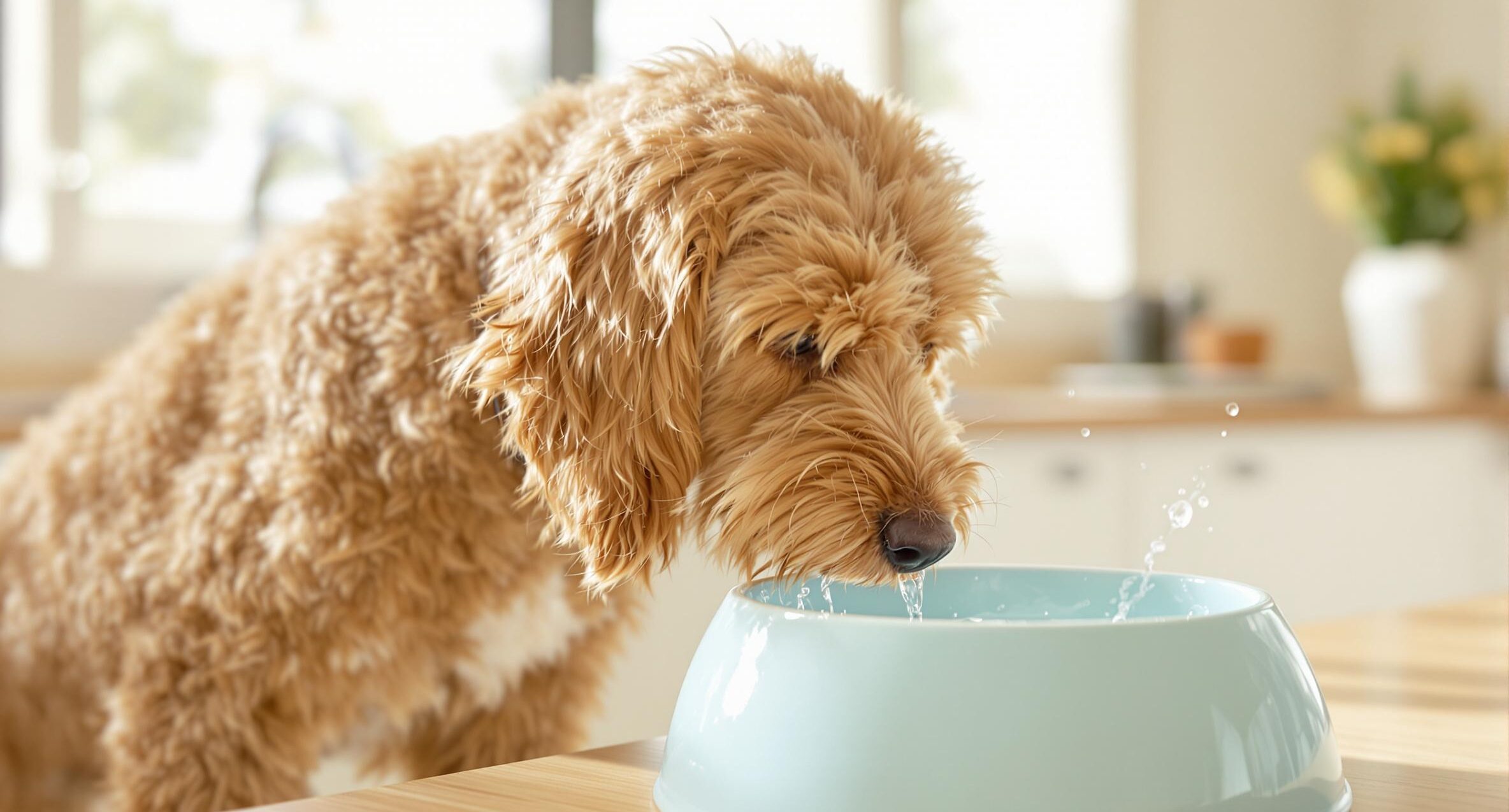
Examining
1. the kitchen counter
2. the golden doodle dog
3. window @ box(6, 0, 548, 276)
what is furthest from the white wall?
the golden doodle dog

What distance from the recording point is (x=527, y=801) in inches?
22.3

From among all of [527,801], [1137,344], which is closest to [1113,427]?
[1137,344]

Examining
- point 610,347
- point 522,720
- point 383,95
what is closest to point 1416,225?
point 383,95

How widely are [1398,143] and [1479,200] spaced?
0.26 meters

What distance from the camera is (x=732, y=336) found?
903 mm

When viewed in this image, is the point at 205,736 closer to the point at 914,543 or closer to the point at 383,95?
the point at 914,543

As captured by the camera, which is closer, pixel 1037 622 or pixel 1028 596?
pixel 1037 622

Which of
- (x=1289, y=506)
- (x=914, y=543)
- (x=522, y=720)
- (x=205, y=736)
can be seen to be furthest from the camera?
(x=1289, y=506)

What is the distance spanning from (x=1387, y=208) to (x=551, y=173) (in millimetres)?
3272

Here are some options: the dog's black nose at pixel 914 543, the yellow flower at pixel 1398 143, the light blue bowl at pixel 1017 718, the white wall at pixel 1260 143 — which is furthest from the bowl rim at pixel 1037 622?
the yellow flower at pixel 1398 143

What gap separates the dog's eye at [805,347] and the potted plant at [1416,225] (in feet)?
9.78

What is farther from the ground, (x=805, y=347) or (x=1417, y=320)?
(x=805, y=347)

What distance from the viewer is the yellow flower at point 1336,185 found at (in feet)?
12.0

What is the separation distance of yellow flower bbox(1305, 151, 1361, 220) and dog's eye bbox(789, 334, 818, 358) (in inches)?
125
